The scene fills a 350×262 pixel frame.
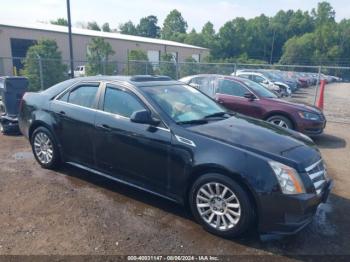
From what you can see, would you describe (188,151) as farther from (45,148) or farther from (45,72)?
(45,72)

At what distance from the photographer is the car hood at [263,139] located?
345cm

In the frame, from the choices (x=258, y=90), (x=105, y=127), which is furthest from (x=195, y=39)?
(x=105, y=127)

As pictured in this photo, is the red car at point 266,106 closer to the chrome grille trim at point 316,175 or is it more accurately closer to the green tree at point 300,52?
the chrome grille trim at point 316,175

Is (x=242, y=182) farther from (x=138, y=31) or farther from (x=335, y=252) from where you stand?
(x=138, y=31)

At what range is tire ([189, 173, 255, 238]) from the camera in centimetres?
335

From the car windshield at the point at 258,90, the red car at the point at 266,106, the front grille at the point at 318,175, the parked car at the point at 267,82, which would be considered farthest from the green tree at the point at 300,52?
the front grille at the point at 318,175

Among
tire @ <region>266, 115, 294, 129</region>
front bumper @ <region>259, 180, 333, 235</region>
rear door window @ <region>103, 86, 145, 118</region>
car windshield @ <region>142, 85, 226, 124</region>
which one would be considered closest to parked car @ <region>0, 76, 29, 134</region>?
rear door window @ <region>103, 86, 145, 118</region>

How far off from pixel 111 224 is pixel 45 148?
2.23 metres

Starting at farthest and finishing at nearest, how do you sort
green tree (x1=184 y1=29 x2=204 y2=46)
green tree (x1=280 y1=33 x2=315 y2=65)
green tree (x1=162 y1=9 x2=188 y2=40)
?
green tree (x1=162 y1=9 x2=188 y2=40)
green tree (x1=184 y1=29 x2=204 y2=46)
green tree (x1=280 y1=33 x2=315 y2=65)

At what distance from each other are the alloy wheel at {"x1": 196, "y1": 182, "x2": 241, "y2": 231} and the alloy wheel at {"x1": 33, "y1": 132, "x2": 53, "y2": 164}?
2813mm

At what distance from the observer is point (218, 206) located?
139 inches

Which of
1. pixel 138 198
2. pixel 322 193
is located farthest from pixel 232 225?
pixel 138 198

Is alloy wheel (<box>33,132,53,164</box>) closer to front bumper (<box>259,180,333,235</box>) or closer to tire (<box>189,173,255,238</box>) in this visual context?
tire (<box>189,173,255,238</box>)

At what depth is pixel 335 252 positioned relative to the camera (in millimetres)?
3326
